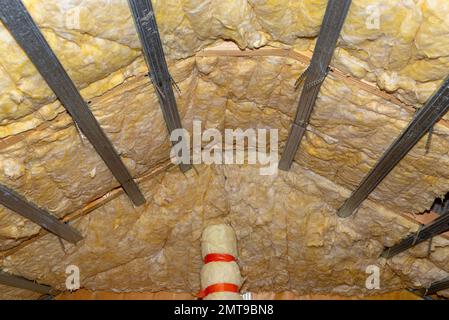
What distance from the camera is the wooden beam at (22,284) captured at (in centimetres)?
327

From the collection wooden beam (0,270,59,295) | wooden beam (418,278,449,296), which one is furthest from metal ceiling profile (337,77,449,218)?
wooden beam (0,270,59,295)

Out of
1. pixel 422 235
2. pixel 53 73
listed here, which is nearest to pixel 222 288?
pixel 422 235

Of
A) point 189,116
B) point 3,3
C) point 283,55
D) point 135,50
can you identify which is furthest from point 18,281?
point 283,55

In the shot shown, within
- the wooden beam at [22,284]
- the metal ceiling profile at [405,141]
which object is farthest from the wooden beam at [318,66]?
the wooden beam at [22,284]

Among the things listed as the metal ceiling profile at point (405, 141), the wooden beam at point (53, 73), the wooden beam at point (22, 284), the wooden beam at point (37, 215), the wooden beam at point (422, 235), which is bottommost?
the wooden beam at point (22, 284)

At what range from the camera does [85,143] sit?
261cm

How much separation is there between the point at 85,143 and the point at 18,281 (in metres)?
1.60

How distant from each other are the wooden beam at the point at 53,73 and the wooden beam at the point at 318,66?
130cm

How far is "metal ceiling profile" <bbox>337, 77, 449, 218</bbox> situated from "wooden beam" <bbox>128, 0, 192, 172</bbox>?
1.44 meters

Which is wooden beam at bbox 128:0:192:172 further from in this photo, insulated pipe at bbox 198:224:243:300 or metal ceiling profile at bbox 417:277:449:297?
metal ceiling profile at bbox 417:277:449:297

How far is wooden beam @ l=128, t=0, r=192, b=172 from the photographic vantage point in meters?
1.97

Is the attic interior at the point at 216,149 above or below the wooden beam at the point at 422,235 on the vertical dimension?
above

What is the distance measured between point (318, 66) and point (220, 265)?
1.92 m

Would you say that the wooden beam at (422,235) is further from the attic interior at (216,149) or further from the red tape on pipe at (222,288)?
the red tape on pipe at (222,288)
